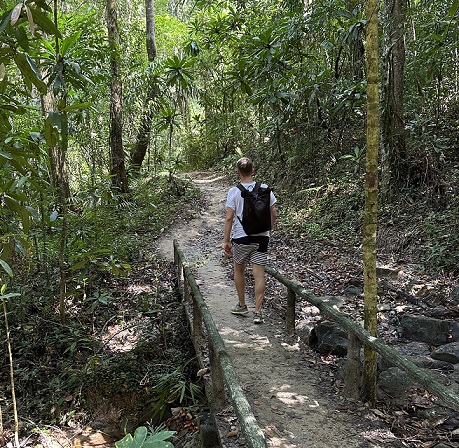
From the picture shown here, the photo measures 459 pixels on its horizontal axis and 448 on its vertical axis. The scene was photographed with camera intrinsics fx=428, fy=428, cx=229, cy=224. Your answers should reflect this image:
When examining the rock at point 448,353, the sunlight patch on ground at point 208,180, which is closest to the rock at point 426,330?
the rock at point 448,353

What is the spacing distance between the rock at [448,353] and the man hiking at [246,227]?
182 centimetres

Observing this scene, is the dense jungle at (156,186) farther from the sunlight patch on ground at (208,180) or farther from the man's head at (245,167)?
the sunlight patch on ground at (208,180)

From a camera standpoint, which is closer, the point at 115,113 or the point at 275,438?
the point at 275,438

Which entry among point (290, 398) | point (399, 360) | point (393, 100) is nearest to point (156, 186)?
point (393, 100)

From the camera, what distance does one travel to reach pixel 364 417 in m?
3.12

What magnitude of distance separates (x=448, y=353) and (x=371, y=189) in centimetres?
184

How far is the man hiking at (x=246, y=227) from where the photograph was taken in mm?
4621

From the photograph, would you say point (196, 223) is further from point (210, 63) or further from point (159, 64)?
point (210, 63)

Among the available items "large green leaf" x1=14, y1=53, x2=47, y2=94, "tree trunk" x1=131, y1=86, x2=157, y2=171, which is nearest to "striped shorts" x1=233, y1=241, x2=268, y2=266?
"large green leaf" x1=14, y1=53, x2=47, y2=94

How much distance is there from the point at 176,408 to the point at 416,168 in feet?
18.6

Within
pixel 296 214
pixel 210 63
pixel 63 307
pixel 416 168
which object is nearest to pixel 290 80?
pixel 296 214

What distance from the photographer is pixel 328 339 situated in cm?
420

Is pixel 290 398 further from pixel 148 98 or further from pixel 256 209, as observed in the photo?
pixel 148 98

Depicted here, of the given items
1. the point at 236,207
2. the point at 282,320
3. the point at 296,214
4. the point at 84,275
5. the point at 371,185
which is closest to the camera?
the point at 371,185
